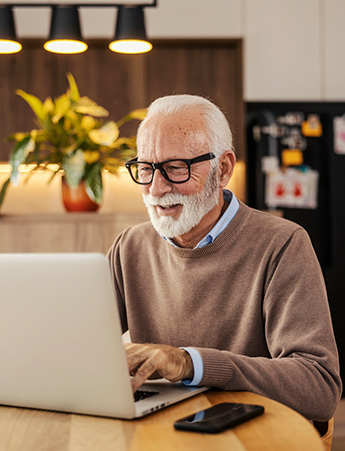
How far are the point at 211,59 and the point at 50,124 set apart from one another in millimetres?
1215

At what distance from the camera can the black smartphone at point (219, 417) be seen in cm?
97

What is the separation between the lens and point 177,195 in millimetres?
1591

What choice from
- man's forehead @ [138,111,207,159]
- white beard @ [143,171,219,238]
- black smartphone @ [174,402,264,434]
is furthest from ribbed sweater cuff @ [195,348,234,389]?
man's forehead @ [138,111,207,159]

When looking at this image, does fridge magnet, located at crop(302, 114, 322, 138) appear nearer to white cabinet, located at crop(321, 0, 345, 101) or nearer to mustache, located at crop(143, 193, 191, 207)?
white cabinet, located at crop(321, 0, 345, 101)

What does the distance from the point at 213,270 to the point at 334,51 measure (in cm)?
270

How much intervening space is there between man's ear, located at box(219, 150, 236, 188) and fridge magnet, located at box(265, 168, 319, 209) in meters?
2.17

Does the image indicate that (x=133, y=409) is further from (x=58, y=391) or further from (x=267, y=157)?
(x=267, y=157)

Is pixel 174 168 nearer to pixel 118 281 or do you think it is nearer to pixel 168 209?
pixel 168 209

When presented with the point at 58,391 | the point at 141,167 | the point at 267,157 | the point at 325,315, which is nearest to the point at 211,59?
the point at 267,157

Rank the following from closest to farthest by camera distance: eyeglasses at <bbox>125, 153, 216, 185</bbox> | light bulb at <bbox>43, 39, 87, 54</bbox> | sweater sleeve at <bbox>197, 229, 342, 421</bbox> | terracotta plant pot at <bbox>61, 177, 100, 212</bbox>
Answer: sweater sleeve at <bbox>197, 229, 342, 421</bbox>, eyeglasses at <bbox>125, 153, 216, 185</bbox>, light bulb at <bbox>43, 39, 87, 54</bbox>, terracotta plant pot at <bbox>61, 177, 100, 212</bbox>

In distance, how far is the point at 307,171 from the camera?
3.83 m

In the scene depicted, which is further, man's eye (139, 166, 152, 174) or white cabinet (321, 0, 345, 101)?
white cabinet (321, 0, 345, 101)

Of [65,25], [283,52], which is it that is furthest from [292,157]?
[65,25]

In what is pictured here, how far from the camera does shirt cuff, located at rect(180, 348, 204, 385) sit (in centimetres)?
118
